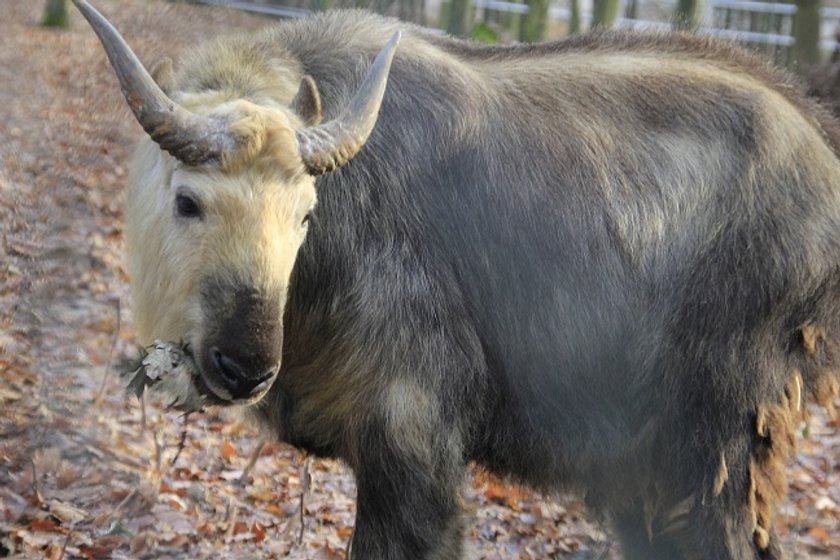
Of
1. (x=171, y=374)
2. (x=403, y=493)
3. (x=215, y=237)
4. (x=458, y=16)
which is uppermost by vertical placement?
(x=458, y=16)

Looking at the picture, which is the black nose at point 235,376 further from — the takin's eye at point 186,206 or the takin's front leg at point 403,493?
the takin's front leg at point 403,493

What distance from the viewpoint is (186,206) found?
12.0 ft

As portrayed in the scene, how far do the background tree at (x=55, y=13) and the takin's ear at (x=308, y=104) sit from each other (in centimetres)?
881

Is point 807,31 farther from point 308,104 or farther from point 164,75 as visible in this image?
point 164,75

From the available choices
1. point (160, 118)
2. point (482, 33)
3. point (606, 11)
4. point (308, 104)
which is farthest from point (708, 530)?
point (606, 11)

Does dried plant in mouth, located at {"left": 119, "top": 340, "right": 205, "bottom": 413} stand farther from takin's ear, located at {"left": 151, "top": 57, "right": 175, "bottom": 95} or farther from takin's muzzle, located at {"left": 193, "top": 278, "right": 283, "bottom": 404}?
takin's ear, located at {"left": 151, "top": 57, "right": 175, "bottom": 95}

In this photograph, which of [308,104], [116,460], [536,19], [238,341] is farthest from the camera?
[536,19]

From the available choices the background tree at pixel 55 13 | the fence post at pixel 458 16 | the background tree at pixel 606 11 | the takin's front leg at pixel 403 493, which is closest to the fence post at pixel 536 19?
the background tree at pixel 606 11

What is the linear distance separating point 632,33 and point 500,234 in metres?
1.09

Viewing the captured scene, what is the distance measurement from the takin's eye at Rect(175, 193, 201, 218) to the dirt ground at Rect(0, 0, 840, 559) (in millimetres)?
1234

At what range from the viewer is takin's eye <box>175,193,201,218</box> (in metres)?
3.63

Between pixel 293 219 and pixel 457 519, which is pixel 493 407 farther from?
pixel 293 219

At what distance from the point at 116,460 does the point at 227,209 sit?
1.91 metres

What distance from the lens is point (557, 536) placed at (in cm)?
594
